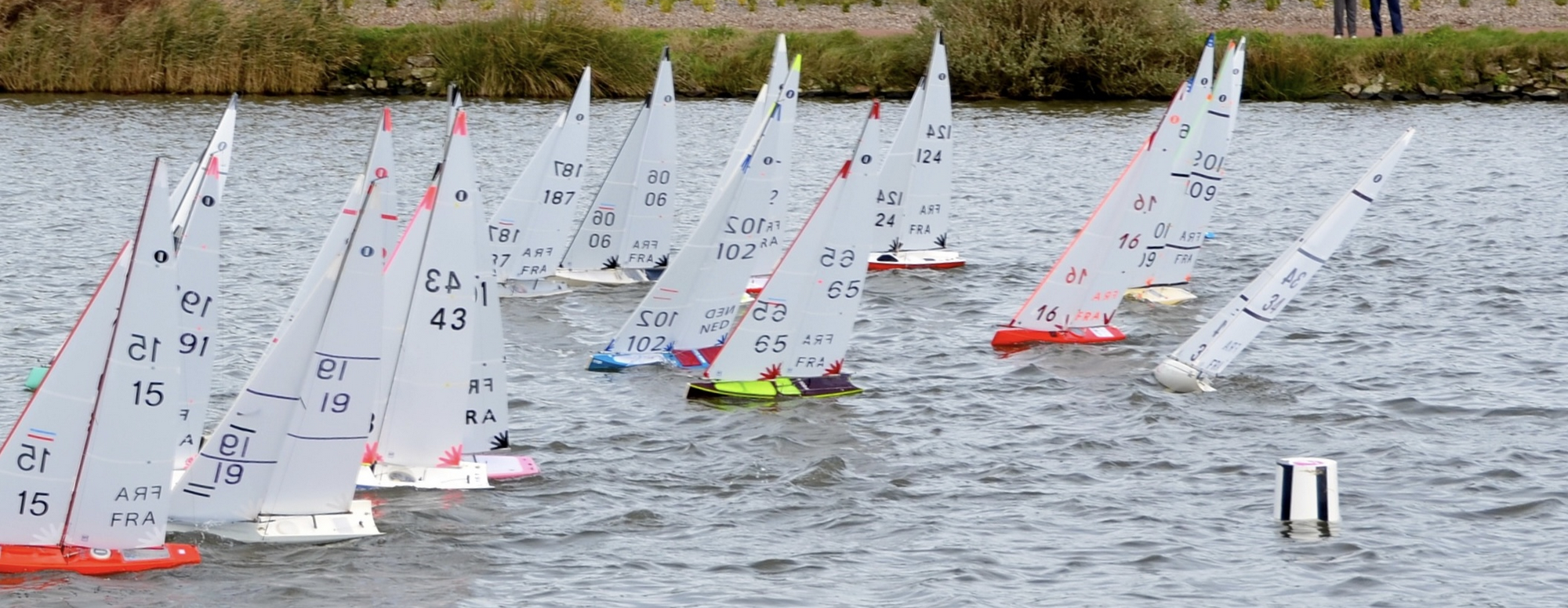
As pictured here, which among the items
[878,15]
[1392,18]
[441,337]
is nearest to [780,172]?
[441,337]

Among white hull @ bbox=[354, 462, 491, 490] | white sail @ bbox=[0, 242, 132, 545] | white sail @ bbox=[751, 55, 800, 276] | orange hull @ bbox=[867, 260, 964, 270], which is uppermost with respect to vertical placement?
white sail @ bbox=[751, 55, 800, 276]

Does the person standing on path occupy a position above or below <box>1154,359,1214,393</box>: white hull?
above

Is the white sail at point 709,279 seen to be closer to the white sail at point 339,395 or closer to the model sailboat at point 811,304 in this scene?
the model sailboat at point 811,304

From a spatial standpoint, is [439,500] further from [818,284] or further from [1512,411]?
[1512,411]

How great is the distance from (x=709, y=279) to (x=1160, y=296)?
7480 millimetres

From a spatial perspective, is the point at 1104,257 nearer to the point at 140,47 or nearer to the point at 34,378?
the point at 34,378

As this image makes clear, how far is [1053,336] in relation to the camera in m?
21.1

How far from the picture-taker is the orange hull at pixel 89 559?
11.9 metres

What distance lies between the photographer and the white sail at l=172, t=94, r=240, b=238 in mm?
13789

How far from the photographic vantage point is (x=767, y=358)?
17578 millimetres

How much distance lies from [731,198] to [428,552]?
21.2 feet

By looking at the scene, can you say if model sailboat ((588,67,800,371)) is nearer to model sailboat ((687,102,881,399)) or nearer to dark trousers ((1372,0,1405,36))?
model sailboat ((687,102,881,399))

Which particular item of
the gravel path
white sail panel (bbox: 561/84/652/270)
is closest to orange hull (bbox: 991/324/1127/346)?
white sail panel (bbox: 561/84/652/270)

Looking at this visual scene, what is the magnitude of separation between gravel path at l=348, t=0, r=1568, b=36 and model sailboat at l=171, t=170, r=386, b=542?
35664 millimetres
